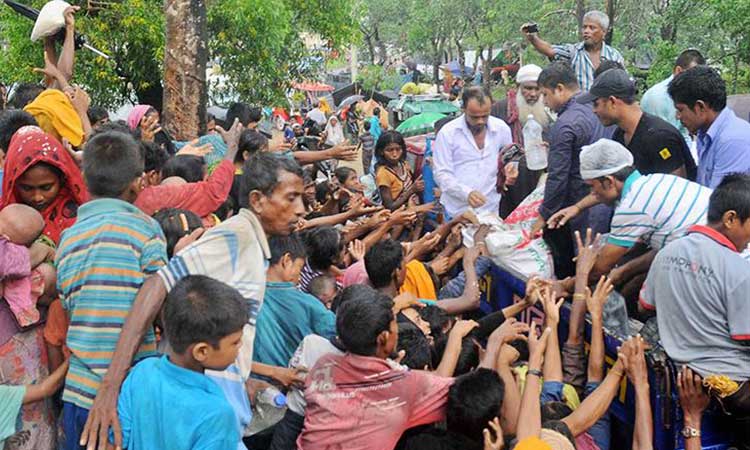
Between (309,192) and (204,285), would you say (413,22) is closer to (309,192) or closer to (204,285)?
(309,192)

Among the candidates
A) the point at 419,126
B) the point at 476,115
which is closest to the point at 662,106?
the point at 476,115

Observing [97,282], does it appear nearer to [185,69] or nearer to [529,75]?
[529,75]

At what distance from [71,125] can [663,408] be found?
11.7 ft

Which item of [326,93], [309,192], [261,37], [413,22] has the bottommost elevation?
[326,93]

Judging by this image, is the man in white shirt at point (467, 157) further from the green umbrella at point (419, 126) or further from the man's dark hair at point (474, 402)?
the green umbrella at point (419, 126)

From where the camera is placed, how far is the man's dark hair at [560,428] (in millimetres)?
3023

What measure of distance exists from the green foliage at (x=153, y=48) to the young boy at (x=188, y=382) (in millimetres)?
7310

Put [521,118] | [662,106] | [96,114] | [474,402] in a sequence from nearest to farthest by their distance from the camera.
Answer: [474,402] → [662,106] → [96,114] → [521,118]

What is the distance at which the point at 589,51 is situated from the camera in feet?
22.9

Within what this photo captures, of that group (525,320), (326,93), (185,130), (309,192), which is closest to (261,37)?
(185,130)

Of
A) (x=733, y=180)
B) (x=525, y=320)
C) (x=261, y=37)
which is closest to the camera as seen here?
(x=733, y=180)

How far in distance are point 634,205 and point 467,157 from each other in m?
2.44

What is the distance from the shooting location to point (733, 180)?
129 inches

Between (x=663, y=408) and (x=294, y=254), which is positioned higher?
(x=294, y=254)
